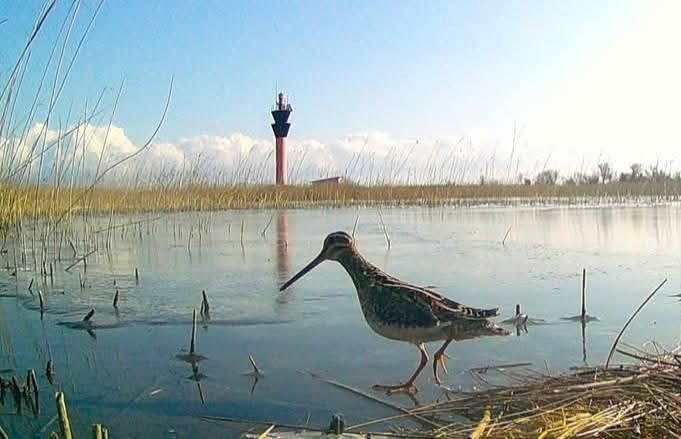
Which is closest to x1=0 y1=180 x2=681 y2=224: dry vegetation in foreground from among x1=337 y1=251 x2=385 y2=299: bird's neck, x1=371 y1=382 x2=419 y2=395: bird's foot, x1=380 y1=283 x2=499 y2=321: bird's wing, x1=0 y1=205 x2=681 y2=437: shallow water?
x1=0 y1=205 x2=681 y2=437: shallow water

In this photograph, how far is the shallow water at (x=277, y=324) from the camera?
10.4ft

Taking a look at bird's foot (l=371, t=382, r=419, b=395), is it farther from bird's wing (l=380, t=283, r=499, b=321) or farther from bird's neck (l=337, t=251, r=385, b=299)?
bird's neck (l=337, t=251, r=385, b=299)

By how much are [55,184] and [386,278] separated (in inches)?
167

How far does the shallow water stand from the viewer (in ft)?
10.4

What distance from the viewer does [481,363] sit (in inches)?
151

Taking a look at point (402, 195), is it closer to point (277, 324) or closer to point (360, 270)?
point (277, 324)

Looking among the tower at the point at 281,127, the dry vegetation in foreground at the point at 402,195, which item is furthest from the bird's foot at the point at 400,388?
the tower at the point at 281,127

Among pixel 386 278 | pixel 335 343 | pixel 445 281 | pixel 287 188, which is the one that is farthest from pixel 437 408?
pixel 287 188

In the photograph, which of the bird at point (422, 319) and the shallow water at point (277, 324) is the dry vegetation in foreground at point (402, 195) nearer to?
the shallow water at point (277, 324)

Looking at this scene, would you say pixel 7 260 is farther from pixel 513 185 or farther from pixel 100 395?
pixel 513 185

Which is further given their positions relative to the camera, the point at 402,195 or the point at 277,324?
the point at 402,195

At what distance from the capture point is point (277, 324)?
484cm

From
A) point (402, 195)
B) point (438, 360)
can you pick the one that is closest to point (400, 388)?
point (438, 360)

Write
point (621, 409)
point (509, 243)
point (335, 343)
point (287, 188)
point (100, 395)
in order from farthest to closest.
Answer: point (287, 188) → point (509, 243) → point (335, 343) → point (100, 395) → point (621, 409)
